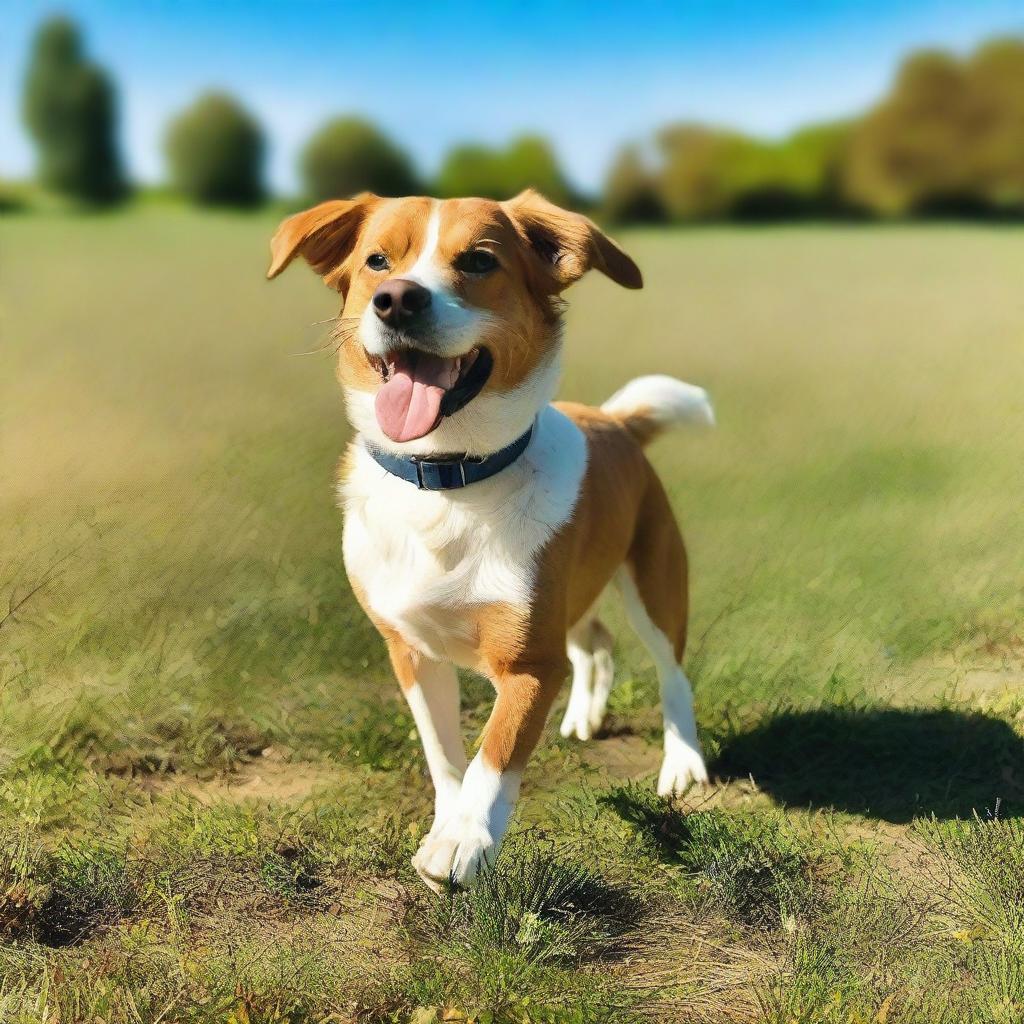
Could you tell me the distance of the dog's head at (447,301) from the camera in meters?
3.29

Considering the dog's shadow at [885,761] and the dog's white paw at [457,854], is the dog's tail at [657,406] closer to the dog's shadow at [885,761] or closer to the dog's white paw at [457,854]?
the dog's shadow at [885,761]

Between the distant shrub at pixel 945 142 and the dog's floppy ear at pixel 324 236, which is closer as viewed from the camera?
the dog's floppy ear at pixel 324 236

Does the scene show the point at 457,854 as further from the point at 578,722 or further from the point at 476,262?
the point at 578,722

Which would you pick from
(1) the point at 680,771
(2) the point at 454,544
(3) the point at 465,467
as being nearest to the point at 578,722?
(1) the point at 680,771

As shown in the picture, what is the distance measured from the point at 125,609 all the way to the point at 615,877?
A: 9.50 feet

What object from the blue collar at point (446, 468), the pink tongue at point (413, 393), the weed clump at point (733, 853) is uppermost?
the pink tongue at point (413, 393)

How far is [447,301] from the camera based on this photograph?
3.26 metres

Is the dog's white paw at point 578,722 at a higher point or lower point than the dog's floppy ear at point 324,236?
lower

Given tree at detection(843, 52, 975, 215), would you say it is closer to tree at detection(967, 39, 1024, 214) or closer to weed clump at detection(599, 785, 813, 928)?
tree at detection(967, 39, 1024, 214)

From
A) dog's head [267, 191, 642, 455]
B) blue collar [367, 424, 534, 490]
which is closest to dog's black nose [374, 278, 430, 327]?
dog's head [267, 191, 642, 455]

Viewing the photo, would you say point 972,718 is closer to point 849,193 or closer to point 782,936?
point 782,936

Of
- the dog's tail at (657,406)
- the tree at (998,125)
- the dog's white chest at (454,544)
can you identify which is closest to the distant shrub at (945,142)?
the tree at (998,125)

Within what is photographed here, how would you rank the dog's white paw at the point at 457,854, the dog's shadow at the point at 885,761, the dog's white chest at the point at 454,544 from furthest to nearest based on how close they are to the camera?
1. the dog's shadow at the point at 885,761
2. the dog's white chest at the point at 454,544
3. the dog's white paw at the point at 457,854

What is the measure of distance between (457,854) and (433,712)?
87 centimetres
